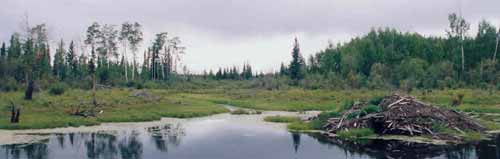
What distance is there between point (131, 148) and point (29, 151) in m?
5.21

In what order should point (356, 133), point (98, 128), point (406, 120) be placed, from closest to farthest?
point (406, 120)
point (356, 133)
point (98, 128)

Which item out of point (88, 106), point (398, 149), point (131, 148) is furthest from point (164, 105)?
point (398, 149)

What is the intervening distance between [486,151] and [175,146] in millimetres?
16756

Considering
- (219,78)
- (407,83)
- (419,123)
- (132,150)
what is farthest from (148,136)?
(219,78)

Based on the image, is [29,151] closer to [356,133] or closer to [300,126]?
[300,126]

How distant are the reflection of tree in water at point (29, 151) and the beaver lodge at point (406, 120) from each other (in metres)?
18.0

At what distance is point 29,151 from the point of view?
2647cm

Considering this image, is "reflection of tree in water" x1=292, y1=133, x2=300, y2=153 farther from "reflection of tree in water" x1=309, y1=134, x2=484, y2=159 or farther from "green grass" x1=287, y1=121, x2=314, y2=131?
"green grass" x1=287, y1=121, x2=314, y2=131

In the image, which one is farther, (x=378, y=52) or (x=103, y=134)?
(x=378, y=52)

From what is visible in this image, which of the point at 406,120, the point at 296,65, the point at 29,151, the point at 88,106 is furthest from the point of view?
the point at 296,65

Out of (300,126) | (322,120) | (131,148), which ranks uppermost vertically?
(322,120)

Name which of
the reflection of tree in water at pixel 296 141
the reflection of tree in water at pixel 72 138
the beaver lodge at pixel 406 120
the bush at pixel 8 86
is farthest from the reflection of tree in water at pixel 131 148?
the bush at pixel 8 86

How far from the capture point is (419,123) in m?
33.0

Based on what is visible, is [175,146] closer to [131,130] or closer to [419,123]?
[131,130]
